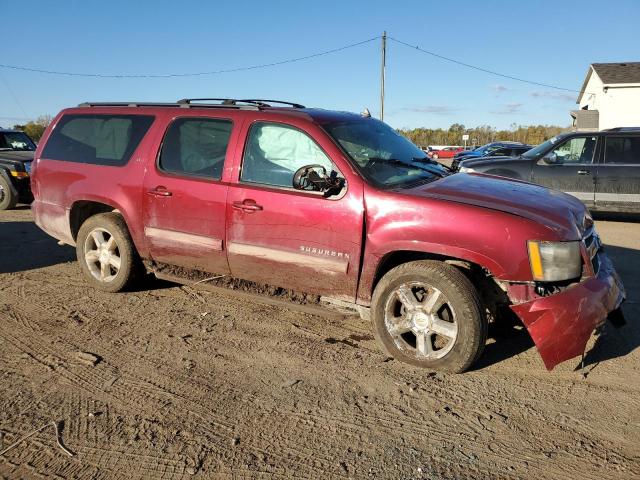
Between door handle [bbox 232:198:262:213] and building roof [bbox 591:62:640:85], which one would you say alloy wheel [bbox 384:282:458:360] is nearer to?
door handle [bbox 232:198:262:213]

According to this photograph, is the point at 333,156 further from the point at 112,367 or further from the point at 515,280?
the point at 112,367

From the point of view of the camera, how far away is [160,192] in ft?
15.7

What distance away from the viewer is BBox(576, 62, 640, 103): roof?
2877 cm

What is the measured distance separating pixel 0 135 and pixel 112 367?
10.8 metres

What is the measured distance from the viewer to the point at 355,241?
3.87 metres

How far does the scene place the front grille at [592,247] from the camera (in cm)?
369

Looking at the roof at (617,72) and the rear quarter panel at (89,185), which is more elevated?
the roof at (617,72)

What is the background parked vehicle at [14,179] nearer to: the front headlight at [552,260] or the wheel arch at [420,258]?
the wheel arch at [420,258]

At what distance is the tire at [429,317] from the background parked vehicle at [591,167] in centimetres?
665

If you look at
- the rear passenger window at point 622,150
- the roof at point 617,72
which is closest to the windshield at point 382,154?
the rear passenger window at point 622,150

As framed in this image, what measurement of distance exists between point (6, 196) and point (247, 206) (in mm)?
9099

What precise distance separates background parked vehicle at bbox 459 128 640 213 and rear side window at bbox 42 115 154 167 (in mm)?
6493

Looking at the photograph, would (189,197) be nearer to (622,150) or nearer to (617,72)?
(622,150)

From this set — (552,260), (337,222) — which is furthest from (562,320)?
(337,222)
